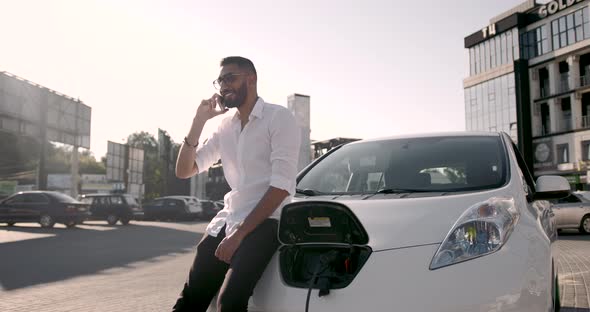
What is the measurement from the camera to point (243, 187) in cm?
257

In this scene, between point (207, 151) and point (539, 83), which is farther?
point (539, 83)

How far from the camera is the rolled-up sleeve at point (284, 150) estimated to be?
95.2 inches

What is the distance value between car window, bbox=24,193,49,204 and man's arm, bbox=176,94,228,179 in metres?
22.9

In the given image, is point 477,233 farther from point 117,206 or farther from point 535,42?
point 535,42

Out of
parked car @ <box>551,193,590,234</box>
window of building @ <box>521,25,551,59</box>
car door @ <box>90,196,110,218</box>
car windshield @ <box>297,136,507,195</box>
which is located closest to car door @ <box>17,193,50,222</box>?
car door @ <box>90,196,110,218</box>

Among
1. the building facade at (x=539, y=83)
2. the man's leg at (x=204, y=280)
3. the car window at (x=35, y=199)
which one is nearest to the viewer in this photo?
the man's leg at (x=204, y=280)

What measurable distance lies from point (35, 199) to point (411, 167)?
23.5 m

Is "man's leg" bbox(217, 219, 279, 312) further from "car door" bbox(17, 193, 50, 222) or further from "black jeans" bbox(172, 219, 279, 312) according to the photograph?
"car door" bbox(17, 193, 50, 222)

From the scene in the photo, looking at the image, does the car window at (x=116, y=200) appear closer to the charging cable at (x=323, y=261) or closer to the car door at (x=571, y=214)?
the car door at (x=571, y=214)

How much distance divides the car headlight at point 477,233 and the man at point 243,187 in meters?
0.71

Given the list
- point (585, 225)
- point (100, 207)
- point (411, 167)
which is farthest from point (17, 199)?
point (411, 167)

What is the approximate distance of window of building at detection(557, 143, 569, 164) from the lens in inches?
1740

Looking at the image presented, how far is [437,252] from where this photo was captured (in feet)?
7.30

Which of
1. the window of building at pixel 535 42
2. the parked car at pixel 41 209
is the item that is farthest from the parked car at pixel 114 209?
the window of building at pixel 535 42
